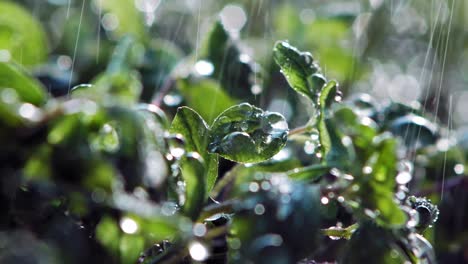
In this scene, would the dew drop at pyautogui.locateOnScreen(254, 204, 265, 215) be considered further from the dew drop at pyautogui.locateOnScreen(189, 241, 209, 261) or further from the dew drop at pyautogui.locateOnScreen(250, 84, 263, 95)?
the dew drop at pyautogui.locateOnScreen(250, 84, 263, 95)

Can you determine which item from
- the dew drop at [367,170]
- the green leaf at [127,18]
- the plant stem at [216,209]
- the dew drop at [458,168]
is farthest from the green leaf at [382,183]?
the green leaf at [127,18]

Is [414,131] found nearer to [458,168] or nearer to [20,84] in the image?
[458,168]

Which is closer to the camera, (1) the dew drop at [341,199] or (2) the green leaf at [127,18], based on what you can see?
(1) the dew drop at [341,199]

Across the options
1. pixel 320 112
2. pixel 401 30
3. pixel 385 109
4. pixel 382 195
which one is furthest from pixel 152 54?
pixel 401 30

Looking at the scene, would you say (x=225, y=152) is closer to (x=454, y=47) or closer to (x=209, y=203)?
(x=209, y=203)

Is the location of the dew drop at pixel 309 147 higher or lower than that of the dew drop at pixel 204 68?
lower

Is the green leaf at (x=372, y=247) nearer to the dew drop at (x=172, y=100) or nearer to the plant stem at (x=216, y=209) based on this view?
the plant stem at (x=216, y=209)

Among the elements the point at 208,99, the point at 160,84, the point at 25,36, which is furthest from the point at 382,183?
the point at 25,36
